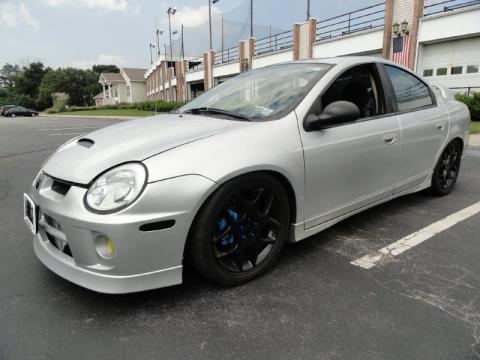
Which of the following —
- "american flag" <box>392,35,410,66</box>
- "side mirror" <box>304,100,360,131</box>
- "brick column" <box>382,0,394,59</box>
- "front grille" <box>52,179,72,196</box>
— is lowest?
"front grille" <box>52,179,72,196</box>

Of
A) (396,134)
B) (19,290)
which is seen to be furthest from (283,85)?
(19,290)

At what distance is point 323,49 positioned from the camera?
79.2 ft

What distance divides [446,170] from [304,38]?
23346 mm

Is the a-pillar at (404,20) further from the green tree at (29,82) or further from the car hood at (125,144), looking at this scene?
the green tree at (29,82)

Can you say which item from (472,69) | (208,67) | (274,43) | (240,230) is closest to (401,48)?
(472,69)

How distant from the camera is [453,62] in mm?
17734

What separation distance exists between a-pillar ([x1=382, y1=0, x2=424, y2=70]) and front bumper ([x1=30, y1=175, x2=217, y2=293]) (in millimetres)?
19811

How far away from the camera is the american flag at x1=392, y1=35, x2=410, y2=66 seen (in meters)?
19.0

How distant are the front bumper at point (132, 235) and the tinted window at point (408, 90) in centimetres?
221

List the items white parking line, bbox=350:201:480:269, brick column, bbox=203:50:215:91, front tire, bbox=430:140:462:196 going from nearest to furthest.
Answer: white parking line, bbox=350:201:480:269
front tire, bbox=430:140:462:196
brick column, bbox=203:50:215:91

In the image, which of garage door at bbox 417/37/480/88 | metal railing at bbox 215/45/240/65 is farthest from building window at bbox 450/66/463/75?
metal railing at bbox 215/45/240/65

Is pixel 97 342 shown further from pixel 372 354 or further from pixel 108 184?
pixel 372 354

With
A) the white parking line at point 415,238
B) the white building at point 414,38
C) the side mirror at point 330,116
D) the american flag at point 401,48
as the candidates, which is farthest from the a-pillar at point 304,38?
the side mirror at point 330,116

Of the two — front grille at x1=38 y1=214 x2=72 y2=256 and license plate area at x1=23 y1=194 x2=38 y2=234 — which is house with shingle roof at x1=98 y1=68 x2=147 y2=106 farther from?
front grille at x1=38 y1=214 x2=72 y2=256
